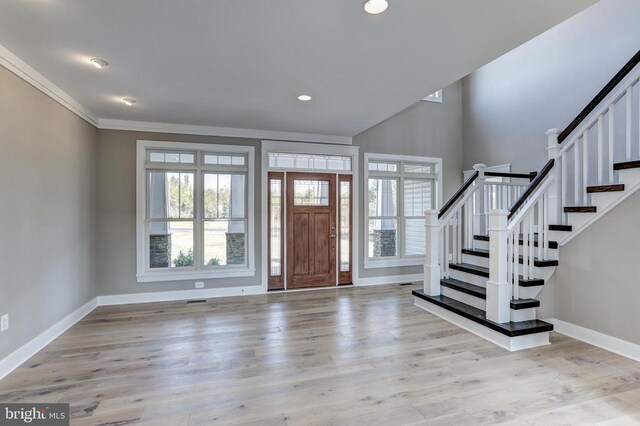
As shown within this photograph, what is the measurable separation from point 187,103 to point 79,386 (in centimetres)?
296

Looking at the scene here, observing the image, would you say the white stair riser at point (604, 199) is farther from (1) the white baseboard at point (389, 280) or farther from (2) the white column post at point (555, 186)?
(1) the white baseboard at point (389, 280)

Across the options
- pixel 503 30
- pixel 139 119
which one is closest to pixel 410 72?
pixel 503 30

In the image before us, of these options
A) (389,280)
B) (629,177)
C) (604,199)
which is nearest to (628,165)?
(629,177)

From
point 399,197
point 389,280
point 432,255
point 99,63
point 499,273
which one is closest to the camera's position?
point 99,63

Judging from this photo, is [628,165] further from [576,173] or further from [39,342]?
[39,342]

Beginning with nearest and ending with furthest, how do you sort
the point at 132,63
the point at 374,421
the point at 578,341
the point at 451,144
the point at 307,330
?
the point at 374,421 → the point at 132,63 → the point at 578,341 → the point at 307,330 → the point at 451,144

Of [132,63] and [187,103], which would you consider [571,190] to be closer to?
[187,103]

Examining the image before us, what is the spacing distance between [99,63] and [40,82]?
78cm

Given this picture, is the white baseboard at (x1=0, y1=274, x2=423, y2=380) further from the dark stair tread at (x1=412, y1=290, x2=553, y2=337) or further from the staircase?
the dark stair tread at (x1=412, y1=290, x2=553, y2=337)

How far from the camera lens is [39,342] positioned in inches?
120

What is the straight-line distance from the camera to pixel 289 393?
2305mm

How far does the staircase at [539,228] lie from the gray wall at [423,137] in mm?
2022

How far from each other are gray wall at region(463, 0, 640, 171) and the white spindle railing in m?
0.50

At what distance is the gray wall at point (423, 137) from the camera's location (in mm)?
5676
